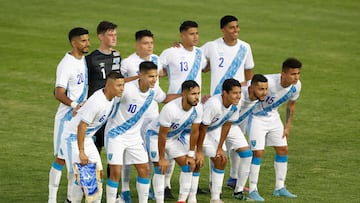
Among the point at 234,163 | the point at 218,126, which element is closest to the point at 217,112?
the point at 218,126

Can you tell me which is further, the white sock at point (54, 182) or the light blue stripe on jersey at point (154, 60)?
the light blue stripe on jersey at point (154, 60)

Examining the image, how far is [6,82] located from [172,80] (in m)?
9.16

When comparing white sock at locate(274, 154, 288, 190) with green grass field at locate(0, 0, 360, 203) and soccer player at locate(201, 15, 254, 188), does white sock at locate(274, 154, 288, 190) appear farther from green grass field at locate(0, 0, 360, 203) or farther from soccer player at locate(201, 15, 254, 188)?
soccer player at locate(201, 15, 254, 188)

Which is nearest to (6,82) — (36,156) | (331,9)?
(36,156)

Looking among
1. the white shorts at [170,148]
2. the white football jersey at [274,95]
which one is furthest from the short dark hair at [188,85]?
the white football jersey at [274,95]

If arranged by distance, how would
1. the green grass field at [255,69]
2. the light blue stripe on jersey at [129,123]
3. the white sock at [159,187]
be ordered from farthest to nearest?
the green grass field at [255,69], the white sock at [159,187], the light blue stripe on jersey at [129,123]

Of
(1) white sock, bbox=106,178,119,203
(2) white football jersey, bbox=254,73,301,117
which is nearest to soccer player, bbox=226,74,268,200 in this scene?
(2) white football jersey, bbox=254,73,301,117

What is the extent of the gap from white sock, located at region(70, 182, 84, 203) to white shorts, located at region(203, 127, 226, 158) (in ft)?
6.89

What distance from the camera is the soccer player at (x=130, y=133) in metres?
14.1

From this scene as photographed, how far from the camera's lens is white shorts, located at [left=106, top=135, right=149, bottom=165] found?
14102 mm

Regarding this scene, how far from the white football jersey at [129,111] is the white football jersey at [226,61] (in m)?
2.07

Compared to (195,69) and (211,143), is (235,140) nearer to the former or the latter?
(211,143)

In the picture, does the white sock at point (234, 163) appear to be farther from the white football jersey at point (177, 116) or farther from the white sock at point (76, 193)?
the white sock at point (76, 193)

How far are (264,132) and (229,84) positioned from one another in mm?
1529
